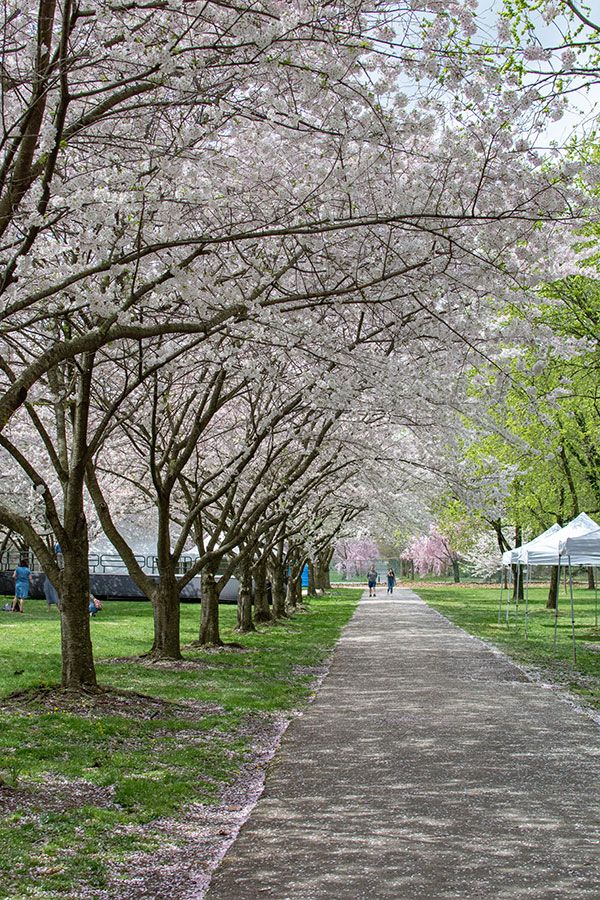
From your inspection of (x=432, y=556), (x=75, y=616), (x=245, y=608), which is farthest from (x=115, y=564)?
(x=432, y=556)

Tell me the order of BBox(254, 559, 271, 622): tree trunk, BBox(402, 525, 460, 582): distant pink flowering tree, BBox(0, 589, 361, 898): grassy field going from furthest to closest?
BBox(402, 525, 460, 582): distant pink flowering tree
BBox(254, 559, 271, 622): tree trunk
BBox(0, 589, 361, 898): grassy field

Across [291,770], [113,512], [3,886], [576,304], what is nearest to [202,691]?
[291,770]

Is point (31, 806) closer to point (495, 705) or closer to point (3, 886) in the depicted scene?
point (3, 886)

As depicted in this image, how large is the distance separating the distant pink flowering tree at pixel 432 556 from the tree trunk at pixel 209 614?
5669 cm

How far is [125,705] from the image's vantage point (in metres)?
9.92

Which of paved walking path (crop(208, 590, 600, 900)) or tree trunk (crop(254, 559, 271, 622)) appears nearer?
paved walking path (crop(208, 590, 600, 900))

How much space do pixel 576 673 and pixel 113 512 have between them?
16.0 m

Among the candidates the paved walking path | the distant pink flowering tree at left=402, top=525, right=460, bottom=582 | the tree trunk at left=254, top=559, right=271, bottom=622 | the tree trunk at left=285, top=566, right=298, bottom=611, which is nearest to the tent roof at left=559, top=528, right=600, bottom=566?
the paved walking path

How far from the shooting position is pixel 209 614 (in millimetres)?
17531

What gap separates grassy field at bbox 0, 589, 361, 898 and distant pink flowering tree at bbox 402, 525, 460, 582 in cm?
6060

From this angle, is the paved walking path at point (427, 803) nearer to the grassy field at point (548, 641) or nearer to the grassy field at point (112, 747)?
the grassy field at point (112, 747)

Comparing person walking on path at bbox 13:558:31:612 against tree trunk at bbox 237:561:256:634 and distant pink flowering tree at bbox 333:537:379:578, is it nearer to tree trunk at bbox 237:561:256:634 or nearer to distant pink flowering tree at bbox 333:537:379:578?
tree trunk at bbox 237:561:256:634

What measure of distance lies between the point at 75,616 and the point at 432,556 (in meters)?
77.0

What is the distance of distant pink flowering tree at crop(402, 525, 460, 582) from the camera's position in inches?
3078
